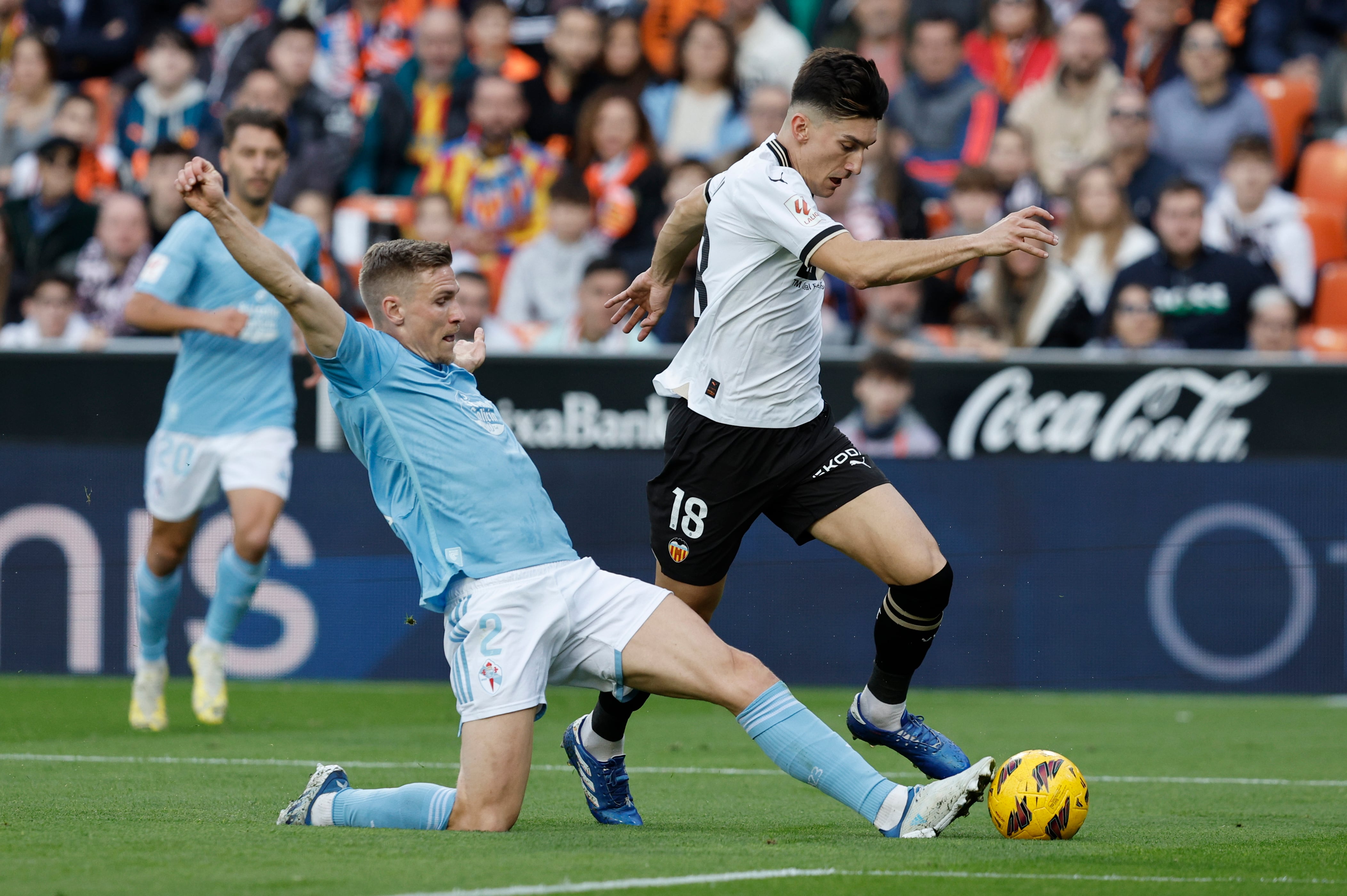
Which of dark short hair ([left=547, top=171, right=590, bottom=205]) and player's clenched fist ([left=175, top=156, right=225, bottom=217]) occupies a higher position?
player's clenched fist ([left=175, top=156, right=225, bottom=217])

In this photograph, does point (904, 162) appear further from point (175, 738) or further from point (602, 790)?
point (602, 790)

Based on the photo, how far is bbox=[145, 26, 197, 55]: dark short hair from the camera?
620 inches

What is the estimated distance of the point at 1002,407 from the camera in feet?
38.4

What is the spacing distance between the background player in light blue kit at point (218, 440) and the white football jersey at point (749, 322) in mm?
3311

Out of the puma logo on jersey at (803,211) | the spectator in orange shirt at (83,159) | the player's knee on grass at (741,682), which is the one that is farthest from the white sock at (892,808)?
the spectator in orange shirt at (83,159)

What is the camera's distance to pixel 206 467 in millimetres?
8984

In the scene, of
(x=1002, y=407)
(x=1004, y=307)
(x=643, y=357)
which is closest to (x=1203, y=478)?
(x=1002, y=407)

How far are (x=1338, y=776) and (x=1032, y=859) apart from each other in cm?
300

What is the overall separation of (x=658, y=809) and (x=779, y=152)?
2.27 metres

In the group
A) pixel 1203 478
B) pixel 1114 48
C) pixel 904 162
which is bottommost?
pixel 1203 478

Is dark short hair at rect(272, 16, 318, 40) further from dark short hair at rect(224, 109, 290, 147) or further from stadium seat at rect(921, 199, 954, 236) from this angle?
dark short hair at rect(224, 109, 290, 147)

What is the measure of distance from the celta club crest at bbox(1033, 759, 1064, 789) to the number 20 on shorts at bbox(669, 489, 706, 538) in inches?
56.9

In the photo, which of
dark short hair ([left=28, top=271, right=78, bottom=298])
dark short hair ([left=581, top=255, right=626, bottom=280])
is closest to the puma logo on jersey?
dark short hair ([left=581, top=255, right=626, bottom=280])

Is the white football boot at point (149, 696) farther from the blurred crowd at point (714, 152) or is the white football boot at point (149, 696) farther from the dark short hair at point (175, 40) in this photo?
the dark short hair at point (175, 40)
